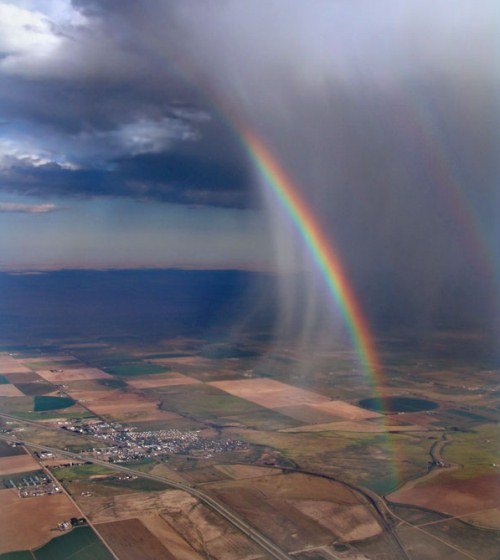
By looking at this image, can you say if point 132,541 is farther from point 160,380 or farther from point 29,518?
point 160,380

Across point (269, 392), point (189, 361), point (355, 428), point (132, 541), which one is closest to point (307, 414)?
point (355, 428)

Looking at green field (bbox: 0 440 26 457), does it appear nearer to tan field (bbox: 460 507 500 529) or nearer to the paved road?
the paved road

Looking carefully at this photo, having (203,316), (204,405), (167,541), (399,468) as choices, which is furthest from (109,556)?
(203,316)

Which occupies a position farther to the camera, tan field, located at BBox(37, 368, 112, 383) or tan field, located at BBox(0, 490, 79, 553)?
tan field, located at BBox(37, 368, 112, 383)

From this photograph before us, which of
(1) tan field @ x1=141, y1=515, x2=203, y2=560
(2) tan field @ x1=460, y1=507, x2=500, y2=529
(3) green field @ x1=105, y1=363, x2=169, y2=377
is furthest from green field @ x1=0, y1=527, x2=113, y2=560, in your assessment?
(3) green field @ x1=105, y1=363, x2=169, y2=377

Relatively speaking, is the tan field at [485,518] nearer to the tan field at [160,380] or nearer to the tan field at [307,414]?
the tan field at [307,414]
